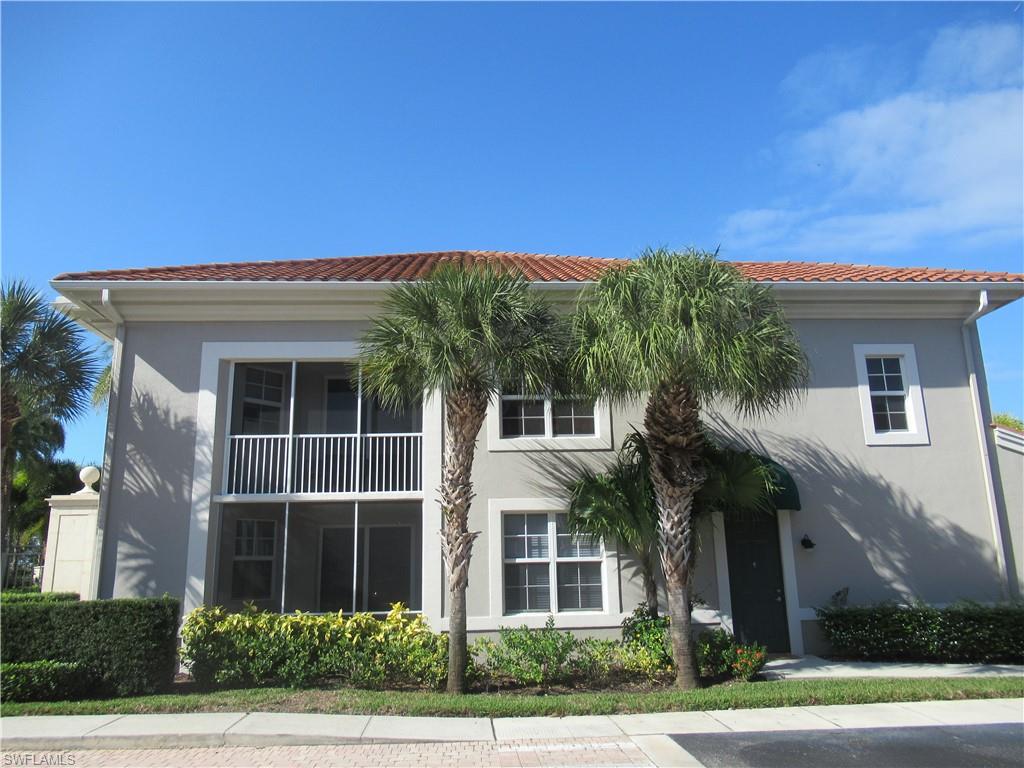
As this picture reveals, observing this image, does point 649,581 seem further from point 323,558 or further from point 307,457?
point 323,558

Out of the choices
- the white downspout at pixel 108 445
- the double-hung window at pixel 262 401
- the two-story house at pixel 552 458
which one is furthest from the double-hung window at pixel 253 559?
the white downspout at pixel 108 445

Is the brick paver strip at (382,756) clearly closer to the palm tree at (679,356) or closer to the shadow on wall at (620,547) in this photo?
the palm tree at (679,356)

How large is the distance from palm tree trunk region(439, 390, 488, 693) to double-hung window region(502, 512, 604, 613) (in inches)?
96.2

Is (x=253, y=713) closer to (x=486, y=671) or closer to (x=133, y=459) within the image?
(x=486, y=671)

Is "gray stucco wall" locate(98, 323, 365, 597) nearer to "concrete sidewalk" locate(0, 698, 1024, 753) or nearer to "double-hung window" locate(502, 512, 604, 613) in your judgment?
"concrete sidewalk" locate(0, 698, 1024, 753)

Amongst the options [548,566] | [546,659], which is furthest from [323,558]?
[546,659]

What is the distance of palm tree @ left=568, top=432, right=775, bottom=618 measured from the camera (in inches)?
444

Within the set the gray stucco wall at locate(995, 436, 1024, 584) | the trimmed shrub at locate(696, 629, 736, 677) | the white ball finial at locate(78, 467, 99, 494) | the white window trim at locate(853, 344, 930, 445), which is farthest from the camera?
the white ball finial at locate(78, 467, 99, 494)

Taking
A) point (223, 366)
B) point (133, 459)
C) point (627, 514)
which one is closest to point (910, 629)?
point (627, 514)

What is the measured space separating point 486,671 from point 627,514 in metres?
3.13

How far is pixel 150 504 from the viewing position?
39.4 ft

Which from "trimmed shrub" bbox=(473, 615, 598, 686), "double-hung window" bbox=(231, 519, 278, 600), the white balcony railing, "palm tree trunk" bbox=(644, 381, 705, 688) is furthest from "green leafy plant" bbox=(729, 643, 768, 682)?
"double-hung window" bbox=(231, 519, 278, 600)

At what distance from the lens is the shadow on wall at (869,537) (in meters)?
12.4

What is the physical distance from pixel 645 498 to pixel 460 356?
3944 mm
